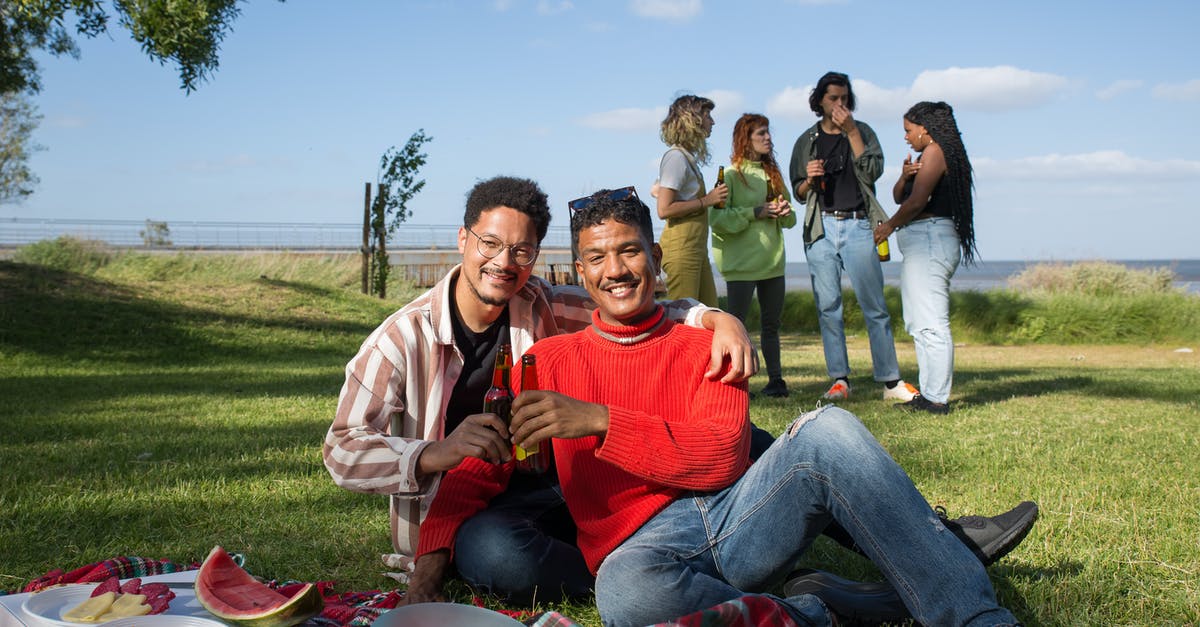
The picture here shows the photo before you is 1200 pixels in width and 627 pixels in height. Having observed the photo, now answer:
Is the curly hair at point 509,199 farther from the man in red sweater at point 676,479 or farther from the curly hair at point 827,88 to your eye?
the curly hair at point 827,88

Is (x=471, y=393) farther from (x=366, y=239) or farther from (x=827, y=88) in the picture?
(x=366, y=239)

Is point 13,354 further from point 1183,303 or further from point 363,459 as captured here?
point 1183,303

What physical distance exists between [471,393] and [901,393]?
486 centimetres

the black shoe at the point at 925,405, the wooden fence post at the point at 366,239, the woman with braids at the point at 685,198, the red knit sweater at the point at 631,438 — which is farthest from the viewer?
the wooden fence post at the point at 366,239

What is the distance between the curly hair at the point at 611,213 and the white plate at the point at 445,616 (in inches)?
47.4

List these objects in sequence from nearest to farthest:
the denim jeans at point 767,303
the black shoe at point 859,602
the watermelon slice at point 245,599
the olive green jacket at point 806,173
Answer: the watermelon slice at point 245,599
the black shoe at point 859,602
the olive green jacket at point 806,173
the denim jeans at point 767,303

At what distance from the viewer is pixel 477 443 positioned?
2568mm

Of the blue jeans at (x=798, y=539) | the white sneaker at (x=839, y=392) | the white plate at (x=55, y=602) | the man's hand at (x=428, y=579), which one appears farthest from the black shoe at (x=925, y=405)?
the white plate at (x=55, y=602)

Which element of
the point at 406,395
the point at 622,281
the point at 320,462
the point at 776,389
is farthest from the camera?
the point at 776,389

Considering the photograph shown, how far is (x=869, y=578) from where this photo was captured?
10.8 ft

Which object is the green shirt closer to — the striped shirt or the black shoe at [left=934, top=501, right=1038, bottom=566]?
the striped shirt

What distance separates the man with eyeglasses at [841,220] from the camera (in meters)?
7.08

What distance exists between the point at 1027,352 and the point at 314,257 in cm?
1520

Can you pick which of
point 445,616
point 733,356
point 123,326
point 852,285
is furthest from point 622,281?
point 123,326
